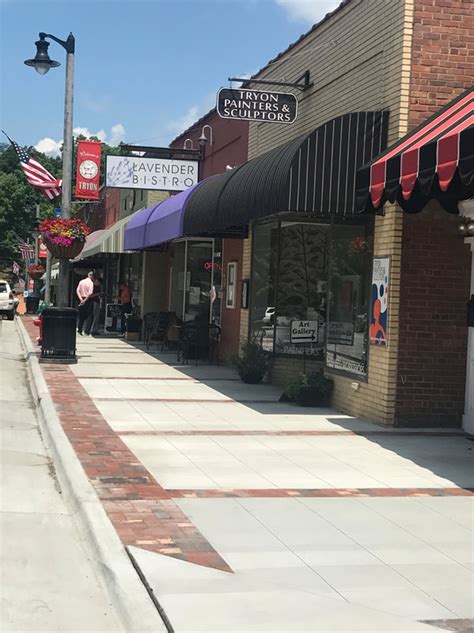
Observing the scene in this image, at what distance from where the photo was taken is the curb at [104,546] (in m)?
4.30

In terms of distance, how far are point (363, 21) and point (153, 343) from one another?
13629mm

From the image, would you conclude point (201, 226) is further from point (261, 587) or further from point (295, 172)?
point (261, 587)

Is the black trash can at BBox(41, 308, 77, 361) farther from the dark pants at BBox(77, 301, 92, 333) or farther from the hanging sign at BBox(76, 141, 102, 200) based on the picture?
the hanging sign at BBox(76, 141, 102, 200)

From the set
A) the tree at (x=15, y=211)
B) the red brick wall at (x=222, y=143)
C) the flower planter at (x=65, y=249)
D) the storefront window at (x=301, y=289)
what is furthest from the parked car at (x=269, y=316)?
the tree at (x=15, y=211)

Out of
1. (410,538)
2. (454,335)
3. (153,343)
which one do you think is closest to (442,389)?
(454,335)

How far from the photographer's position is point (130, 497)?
656 centimetres

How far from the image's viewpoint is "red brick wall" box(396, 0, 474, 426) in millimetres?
10234

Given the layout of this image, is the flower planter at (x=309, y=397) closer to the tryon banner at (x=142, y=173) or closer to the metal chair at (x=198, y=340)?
the metal chair at (x=198, y=340)

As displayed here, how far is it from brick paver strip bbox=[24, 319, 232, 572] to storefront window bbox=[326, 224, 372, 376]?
11.6 feet

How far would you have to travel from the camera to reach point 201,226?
46.7 feet

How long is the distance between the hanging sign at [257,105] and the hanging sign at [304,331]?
325cm

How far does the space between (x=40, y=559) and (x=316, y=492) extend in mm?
2534

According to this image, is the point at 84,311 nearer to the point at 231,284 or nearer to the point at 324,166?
the point at 231,284

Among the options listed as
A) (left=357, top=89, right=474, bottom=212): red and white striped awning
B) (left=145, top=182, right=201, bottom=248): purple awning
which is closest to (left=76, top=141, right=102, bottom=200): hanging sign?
(left=145, top=182, right=201, bottom=248): purple awning
